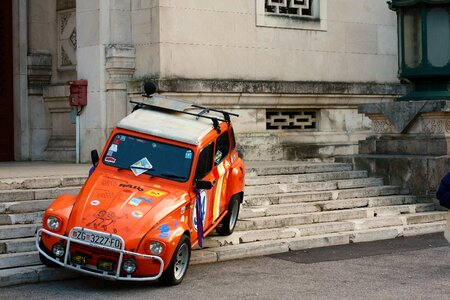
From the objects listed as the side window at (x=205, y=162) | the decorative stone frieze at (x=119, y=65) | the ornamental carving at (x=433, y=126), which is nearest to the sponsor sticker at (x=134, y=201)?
the side window at (x=205, y=162)

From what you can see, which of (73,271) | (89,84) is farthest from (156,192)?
(89,84)

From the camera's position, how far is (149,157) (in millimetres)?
11547

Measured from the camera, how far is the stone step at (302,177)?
610 inches

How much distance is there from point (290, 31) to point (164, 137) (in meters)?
8.23

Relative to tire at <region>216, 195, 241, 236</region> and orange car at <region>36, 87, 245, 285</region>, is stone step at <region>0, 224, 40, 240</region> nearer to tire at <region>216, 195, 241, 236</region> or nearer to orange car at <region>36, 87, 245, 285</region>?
orange car at <region>36, 87, 245, 285</region>

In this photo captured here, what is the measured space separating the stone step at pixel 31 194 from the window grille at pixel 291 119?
642 centimetres

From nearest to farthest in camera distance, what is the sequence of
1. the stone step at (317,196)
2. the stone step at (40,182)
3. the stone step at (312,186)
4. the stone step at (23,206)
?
the stone step at (23,206) < the stone step at (40,182) < the stone step at (317,196) < the stone step at (312,186)

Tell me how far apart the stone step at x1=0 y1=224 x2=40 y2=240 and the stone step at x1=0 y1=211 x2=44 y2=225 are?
0.11 metres

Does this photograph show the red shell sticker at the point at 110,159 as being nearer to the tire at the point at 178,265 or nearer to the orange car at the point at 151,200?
the orange car at the point at 151,200

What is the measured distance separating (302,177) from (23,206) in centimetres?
537

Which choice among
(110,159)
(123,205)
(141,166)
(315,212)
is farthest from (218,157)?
(315,212)

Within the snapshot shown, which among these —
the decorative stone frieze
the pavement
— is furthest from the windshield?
the decorative stone frieze

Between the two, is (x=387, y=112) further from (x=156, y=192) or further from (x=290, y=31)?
(x=156, y=192)

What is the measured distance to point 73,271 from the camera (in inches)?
432
